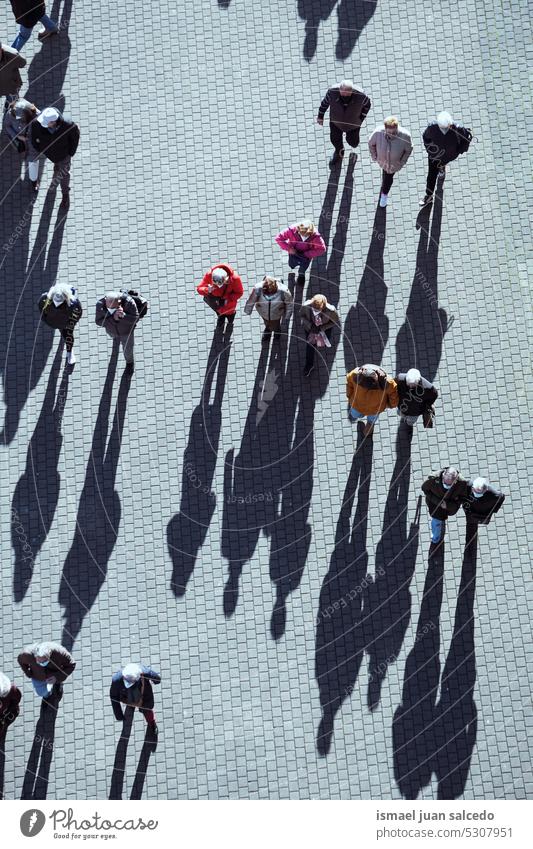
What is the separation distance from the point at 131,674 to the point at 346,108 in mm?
10546

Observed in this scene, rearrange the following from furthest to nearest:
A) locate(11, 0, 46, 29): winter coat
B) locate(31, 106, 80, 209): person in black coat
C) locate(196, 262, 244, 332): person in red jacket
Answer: locate(11, 0, 46, 29): winter coat
locate(31, 106, 80, 209): person in black coat
locate(196, 262, 244, 332): person in red jacket

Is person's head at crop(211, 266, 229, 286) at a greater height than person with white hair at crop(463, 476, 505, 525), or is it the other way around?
person's head at crop(211, 266, 229, 286)

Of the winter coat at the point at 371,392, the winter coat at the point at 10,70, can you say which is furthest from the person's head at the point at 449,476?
the winter coat at the point at 10,70

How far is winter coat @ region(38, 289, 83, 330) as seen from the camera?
888 inches

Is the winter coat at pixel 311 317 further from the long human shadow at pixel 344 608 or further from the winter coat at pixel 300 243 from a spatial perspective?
the long human shadow at pixel 344 608

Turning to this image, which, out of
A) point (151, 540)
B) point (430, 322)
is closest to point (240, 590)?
point (151, 540)

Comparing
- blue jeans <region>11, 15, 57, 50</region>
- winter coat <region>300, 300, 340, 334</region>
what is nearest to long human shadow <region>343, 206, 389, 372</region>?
winter coat <region>300, 300, 340, 334</region>

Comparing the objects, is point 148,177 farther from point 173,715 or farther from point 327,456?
point 173,715

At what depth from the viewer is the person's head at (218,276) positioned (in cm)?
2244

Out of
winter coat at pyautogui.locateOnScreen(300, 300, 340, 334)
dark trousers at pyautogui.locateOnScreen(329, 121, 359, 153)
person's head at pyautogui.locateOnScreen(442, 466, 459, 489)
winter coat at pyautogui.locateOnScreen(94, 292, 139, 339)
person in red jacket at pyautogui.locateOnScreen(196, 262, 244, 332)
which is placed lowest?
person's head at pyautogui.locateOnScreen(442, 466, 459, 489)

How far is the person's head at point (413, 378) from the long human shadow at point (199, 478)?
355cm

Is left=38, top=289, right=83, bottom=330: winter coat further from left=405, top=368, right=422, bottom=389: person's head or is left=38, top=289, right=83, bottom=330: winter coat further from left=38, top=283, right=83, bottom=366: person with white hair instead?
left=405, top=368, right=422, bottom=389: person's head

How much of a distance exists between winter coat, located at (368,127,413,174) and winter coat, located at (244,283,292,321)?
310 centimetres

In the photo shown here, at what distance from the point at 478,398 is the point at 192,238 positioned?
19.4ft
